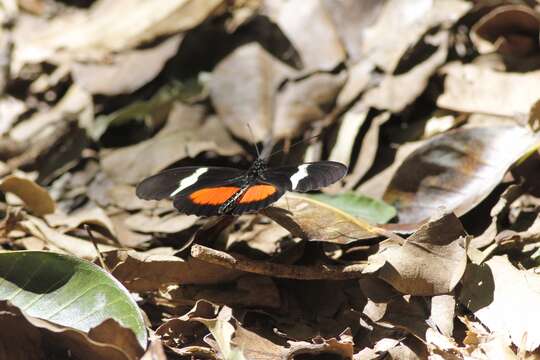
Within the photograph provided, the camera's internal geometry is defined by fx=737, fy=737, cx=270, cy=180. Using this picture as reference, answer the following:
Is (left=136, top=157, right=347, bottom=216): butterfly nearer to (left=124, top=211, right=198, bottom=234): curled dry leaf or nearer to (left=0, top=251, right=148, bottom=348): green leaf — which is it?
(left=124, top=211, right=198, bottom=234): curled dry leaf

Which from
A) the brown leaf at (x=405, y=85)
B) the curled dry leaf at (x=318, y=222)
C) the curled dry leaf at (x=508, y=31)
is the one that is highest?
the curled dry leaf at (x=508, y=31)

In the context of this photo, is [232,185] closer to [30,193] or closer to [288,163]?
[288,163]

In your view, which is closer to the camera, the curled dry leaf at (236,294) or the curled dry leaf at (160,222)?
the curled dry leaf at (236,294)

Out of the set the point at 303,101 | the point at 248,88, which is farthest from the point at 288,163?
the point at 248,88

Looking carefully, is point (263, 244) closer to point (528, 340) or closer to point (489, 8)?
point (528, 340)

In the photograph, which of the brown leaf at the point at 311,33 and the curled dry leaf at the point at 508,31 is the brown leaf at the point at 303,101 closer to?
the brown leaf at the point at 311,33

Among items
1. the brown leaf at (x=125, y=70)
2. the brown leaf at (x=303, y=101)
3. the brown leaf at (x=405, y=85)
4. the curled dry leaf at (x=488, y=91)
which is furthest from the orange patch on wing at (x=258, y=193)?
the brown leaf at (x=125, y=70)

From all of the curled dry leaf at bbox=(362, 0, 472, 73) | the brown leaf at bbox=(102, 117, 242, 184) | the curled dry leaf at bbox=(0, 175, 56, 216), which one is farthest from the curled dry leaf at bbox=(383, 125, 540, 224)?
the curled dry leaf at bbox=(0, 175, 56, 216)
